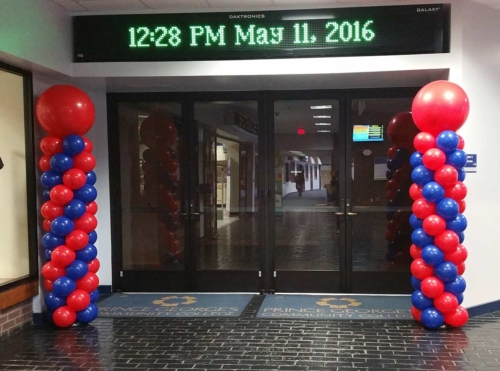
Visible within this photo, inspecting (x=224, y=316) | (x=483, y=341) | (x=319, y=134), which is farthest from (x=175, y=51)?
(x=483, y=341)

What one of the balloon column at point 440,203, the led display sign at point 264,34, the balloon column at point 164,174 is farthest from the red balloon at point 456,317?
the balloon column at point 164,174

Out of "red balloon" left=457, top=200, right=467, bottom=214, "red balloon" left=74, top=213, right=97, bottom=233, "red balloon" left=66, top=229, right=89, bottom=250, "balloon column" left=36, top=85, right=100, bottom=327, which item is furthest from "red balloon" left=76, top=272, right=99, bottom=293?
"red balloon" left=457, top=200, right=467, bottom=214

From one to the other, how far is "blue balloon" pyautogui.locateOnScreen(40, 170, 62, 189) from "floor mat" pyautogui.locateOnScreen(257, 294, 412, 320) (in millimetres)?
2319

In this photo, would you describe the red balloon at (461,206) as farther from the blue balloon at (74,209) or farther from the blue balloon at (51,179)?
the blue balloon at (51,179)

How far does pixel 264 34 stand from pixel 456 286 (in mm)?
2876

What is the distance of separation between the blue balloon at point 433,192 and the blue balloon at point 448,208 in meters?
0.05

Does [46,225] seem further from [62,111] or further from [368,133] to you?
[368,133]

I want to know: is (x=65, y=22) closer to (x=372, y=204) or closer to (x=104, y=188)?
(x=104, y=188)

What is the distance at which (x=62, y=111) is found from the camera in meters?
4.43

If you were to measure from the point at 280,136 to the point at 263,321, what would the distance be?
2.21 m

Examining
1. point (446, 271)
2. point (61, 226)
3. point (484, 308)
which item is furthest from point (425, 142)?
point (61, 226)

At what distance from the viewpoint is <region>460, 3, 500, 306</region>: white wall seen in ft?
15.5

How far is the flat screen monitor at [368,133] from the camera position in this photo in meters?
5.73

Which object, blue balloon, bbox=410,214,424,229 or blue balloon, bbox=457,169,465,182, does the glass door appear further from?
blue balloon, bbox=457,169,465,182
